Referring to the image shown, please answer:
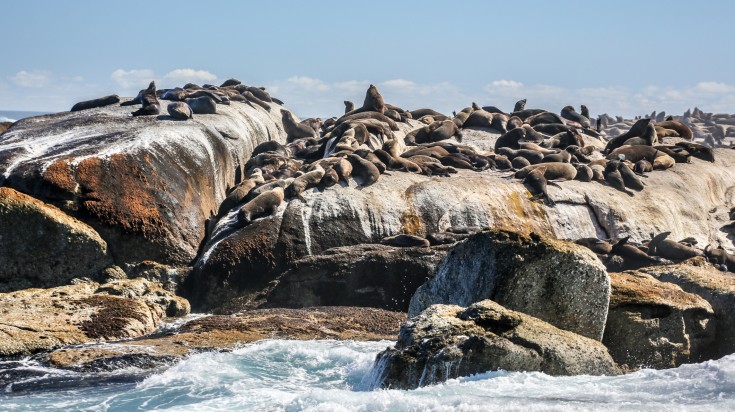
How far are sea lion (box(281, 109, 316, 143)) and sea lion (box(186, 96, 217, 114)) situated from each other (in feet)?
20.1

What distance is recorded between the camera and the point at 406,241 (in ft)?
58.7

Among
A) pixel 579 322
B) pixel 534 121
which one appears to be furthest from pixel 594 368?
pixel 534 121

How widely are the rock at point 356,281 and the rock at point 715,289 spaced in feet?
13.2

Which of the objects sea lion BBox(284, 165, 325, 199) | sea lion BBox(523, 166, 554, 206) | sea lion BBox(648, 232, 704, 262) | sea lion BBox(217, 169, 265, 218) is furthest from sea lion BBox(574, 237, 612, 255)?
sea lion BBox(217, 169, 265, 218)

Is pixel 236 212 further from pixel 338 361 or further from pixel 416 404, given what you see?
pixel 416 404

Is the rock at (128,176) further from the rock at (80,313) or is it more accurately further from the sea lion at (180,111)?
the rock at (80,313)

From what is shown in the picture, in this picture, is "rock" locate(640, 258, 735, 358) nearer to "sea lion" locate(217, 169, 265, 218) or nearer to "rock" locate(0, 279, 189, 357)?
"rock" locate(0, 279, 189, 357)

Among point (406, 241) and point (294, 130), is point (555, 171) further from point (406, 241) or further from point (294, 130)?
point (294, 130)

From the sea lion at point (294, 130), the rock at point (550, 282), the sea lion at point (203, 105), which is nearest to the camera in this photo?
the rock at point (550, 282)

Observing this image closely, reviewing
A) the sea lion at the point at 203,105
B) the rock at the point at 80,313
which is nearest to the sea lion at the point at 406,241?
the rock at the point at 80,313

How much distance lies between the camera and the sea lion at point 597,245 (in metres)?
18.8

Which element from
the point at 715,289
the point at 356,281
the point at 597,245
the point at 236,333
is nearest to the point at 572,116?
the point at 597,245

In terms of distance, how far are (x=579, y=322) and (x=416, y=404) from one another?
3.03m

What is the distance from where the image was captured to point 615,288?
12.6 m
